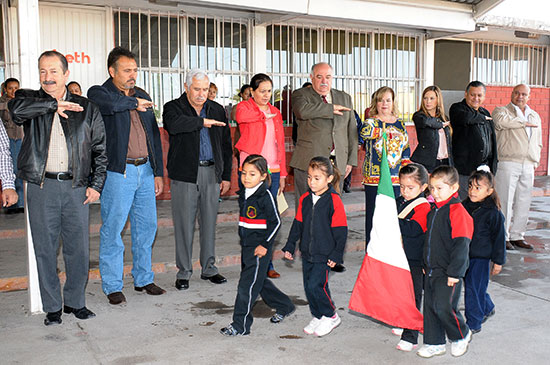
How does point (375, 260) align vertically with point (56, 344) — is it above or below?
above

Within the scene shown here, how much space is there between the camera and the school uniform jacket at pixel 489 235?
423 centimetres

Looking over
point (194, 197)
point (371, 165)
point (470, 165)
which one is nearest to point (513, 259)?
point (470, 165)

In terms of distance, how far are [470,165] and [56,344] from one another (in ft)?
15.6

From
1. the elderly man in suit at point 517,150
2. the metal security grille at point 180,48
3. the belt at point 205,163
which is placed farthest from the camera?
the metal security grille at point 180,48

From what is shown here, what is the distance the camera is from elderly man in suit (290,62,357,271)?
5.69m

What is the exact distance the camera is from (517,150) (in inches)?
274

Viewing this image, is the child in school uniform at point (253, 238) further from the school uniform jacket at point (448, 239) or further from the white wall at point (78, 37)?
the white wall at point (78, 37)

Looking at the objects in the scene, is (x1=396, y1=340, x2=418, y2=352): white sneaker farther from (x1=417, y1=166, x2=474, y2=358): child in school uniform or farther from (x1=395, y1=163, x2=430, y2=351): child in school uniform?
(x1=417, y1=166, x2=474, y2=358): child in school uniform

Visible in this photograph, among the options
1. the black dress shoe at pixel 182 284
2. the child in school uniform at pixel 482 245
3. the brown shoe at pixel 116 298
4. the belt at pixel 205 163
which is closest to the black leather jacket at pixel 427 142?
the child in school uniform at pixel 482 245

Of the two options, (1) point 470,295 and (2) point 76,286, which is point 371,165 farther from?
(2) point 76,286

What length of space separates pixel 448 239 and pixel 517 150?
378 cm

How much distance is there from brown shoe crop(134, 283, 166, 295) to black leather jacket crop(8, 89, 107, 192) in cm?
116

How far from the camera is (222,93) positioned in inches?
399

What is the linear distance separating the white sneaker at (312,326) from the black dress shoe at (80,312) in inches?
66.5
